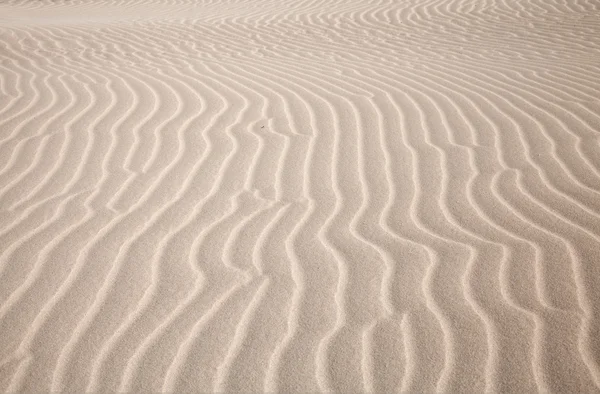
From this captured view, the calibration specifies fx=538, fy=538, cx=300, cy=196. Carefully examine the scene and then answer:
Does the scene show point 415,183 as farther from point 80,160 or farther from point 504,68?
point 504,68

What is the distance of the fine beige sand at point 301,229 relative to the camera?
2.01 metres

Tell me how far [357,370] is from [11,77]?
5.18 meters

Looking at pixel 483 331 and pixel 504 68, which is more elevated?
pixel 483 331

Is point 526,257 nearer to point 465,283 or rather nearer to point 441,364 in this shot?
point 465,283

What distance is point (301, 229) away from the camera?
9.33 feet

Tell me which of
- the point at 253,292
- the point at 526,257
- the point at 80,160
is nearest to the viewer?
the point at 253,292

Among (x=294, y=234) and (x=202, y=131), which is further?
(x=202, y=131)

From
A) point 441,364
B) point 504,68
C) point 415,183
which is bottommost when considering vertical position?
point 504,68

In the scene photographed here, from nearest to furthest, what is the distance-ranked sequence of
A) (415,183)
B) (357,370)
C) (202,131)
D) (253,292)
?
(357,370) < (253,292) < (415,183) < (202,131)

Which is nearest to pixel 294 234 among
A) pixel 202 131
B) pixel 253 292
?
pixel 253 292

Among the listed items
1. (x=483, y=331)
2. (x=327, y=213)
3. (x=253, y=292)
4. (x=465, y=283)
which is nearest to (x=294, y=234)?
(x=327, y=213)

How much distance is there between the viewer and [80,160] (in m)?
3.63

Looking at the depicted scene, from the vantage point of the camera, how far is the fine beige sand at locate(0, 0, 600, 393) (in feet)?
6.58

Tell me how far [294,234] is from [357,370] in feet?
3.20
